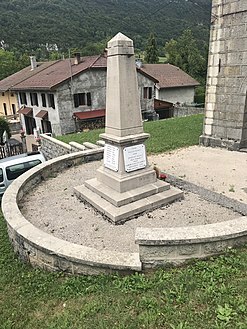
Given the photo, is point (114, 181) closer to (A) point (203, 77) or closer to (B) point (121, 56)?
(B) point (121, 56)

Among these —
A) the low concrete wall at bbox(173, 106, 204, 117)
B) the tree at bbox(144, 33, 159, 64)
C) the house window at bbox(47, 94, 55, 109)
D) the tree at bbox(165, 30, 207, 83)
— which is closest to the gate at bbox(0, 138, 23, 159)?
the house window at bbox(47, 94, 55, 109)

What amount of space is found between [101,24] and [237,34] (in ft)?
259

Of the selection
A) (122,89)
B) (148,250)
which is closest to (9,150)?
(122,89)

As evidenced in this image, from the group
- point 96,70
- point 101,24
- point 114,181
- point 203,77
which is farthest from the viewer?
point 101,24

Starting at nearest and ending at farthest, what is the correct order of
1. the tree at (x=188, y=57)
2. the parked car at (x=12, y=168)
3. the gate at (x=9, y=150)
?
the parked car at (x=12, y=168)
the gate at (x=9, y=150)
the tree at (x=188, y=57)

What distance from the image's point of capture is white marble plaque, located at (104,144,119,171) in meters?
5.89

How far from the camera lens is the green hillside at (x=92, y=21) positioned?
6800cm

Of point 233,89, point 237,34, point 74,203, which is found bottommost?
point 74,203

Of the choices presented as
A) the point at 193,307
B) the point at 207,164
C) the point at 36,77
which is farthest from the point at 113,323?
the point at 36,77

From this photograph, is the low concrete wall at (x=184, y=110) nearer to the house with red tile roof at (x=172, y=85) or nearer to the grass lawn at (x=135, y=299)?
the house with red tile roof at (x=172, y=85)

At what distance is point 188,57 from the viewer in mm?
44500

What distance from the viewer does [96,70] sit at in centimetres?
2302

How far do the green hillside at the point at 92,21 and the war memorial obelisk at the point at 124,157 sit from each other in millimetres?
62548

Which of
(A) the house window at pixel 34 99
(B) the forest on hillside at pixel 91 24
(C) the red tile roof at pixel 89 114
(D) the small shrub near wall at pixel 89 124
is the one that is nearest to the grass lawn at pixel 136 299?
(C) the red tile roof at pixel 89 114
